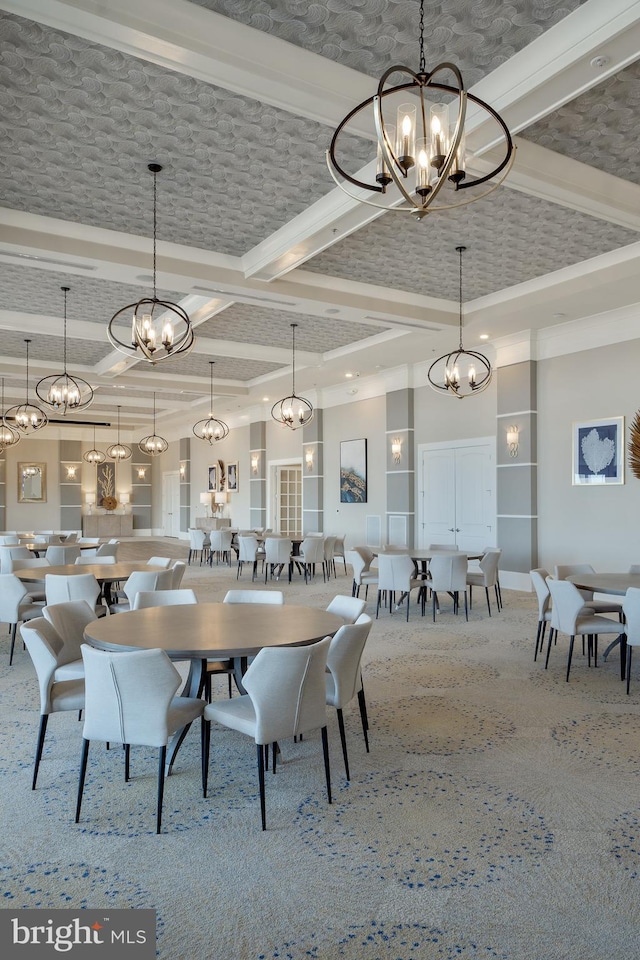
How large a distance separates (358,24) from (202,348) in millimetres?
7780

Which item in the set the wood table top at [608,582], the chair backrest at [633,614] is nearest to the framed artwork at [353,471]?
the wood table top at [608,582]

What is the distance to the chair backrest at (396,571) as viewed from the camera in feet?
25.4

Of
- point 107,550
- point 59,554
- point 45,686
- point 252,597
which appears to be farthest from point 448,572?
point 45,686

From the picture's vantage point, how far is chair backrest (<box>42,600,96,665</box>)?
411cm

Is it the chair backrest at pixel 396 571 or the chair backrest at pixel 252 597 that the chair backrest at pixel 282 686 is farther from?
the chair backrest at pixel 396 571

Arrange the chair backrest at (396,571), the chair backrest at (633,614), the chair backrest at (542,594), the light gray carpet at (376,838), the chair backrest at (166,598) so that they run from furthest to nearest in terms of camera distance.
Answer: the chair backrest at (396,571)
the chair backrest at (542,594)
the chair backrest at (633,614)
the chair backrest at (166,598)
the light gray carpet at (376,838)

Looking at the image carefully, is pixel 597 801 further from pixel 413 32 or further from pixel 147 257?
pixel 147 257

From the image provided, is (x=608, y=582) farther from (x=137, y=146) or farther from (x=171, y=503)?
(x=171, y=503)

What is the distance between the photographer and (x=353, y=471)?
44.6ft

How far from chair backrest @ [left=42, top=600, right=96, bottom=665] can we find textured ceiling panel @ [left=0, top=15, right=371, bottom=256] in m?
3.18

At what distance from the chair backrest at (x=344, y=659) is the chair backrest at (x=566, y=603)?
239 centimetres

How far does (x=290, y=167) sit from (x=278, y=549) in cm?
691

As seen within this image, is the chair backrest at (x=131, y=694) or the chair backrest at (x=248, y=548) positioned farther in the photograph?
the chair backrest at (x=248, y=548)

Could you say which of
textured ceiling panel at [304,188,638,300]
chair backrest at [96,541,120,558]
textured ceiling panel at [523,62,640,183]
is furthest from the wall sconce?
chair backrest at [96,541,120,558]
